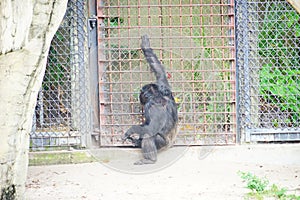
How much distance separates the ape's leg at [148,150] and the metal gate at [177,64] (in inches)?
17.1

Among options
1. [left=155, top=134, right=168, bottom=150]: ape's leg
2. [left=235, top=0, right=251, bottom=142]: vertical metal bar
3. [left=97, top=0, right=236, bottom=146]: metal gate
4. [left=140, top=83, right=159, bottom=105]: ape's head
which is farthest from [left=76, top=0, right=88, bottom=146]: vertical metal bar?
[left=235, top=0, right=251, bottom=142]: vertical metal bar

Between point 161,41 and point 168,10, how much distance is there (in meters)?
0.45

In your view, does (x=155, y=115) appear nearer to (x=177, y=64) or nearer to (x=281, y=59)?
(x=177, y=64)

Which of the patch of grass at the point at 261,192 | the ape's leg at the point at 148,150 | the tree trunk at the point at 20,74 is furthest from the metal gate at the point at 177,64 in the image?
the tree trunk at the point at 20,74

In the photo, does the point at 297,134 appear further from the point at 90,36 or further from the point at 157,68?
the point at 90,36

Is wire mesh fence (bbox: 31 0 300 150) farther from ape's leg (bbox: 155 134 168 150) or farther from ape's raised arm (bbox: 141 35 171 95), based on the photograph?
ape's leg (bbox: 155 134 168 150)

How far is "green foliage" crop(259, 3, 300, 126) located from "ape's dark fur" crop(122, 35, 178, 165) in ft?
4.35

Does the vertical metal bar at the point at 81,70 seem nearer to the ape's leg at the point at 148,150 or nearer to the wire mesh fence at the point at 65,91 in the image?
the wire mesh fence at the point at 65,91

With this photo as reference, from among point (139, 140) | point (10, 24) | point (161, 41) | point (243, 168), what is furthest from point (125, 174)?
point (10, 24)

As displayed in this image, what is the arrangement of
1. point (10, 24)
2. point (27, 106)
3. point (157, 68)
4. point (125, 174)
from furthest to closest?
point (157, 68), point (125, 174), point (27, 106), point (10, 24)

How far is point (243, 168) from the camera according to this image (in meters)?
6.62

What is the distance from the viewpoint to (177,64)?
739cm

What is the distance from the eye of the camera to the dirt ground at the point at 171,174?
5.33 meters

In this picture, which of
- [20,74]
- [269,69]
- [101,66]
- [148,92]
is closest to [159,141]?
[148,92]
